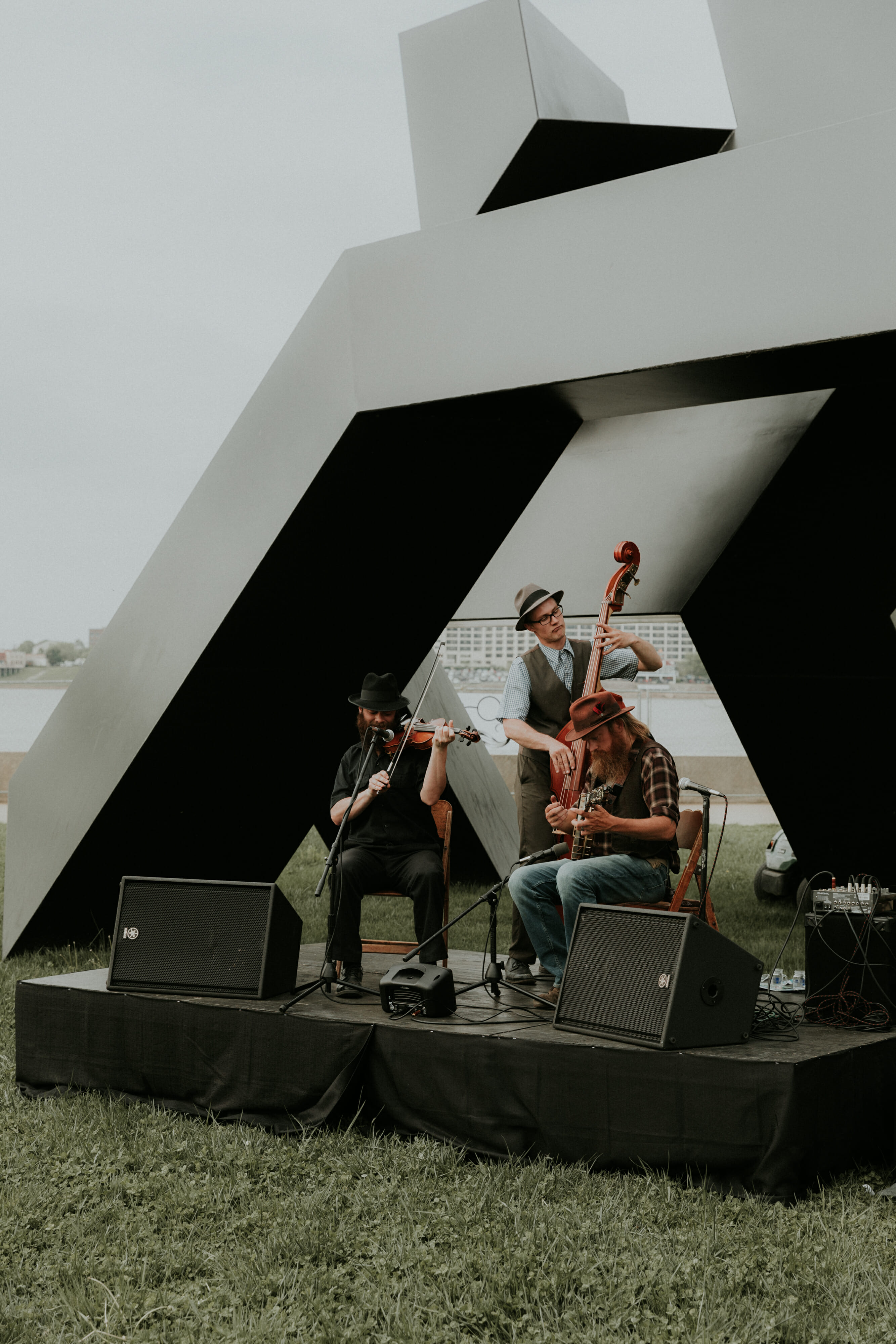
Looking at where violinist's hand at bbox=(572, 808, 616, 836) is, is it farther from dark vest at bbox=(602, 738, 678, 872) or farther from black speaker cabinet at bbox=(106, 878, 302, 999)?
black speaker cabinet at bbox=(106, 878, 302, 999)

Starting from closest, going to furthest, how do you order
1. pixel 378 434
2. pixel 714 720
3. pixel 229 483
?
pixel 378 434
pixel 229 483
pixel 714 720

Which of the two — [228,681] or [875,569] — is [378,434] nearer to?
[228,681]

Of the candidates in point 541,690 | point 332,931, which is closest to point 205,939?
point 332,931

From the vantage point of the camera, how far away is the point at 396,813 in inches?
170

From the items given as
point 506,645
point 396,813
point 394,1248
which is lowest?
point 394,1248

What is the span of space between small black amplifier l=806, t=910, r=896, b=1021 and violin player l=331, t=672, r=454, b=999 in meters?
1.26

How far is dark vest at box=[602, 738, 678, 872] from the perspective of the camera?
379 centimetres

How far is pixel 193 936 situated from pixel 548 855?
1181 millimetres

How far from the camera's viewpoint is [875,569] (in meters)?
5.67

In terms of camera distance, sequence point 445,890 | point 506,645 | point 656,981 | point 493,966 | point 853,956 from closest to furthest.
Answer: point 656,981
point 853,956
point 493,966
point 445,890
point 506,645

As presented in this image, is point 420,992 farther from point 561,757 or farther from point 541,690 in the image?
point 541,690

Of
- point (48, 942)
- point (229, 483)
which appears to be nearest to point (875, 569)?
point (229, 483)

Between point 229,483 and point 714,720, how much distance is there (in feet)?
56.3

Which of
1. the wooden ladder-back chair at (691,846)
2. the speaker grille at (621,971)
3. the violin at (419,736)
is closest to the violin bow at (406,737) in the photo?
the violin at (419,736)
